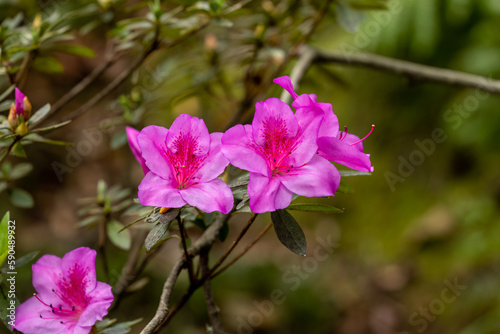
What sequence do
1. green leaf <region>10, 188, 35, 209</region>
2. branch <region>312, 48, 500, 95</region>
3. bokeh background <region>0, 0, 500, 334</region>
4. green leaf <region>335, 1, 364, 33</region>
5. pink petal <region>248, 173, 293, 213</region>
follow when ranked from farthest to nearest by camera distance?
bokeh background <region>0, 0, 500, 334</region>
branch <region>312, 48, 500, 95</region>
green leaf <region>335, 1, 364, 33</region>
green leaf <region>10, 188, 35, 209</region>
pink petal <region>248, 173, 293, 213</region>

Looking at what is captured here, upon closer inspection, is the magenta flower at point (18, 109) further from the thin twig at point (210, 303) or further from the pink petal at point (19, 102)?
the thin twig at point (210, 303)

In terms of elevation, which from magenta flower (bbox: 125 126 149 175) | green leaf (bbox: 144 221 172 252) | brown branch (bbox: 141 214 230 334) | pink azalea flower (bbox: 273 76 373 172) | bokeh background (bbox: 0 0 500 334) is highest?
pink azalea flower (bbox: 273 76 373 172)

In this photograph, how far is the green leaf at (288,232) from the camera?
0.64 meters

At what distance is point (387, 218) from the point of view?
2756 mm

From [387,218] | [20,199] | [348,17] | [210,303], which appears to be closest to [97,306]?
[210,303]

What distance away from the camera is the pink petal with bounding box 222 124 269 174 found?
60 centimetres

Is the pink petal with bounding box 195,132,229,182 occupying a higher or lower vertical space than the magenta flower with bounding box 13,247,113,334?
higher

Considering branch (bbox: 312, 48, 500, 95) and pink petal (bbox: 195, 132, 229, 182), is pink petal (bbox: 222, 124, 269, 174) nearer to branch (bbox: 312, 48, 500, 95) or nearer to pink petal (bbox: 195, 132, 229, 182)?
pink petal (bbox: 195, 132, 229, 182)

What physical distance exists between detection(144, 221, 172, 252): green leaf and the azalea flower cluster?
51mm

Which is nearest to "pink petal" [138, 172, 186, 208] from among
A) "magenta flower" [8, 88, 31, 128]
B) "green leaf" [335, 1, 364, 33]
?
"magenta flower" [8, 88, 31, 128]

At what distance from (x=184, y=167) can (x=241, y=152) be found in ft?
0.31

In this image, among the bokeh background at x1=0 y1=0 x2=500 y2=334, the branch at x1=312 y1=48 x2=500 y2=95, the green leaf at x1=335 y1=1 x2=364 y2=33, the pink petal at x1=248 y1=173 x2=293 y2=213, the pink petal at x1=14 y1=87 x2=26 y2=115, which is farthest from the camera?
the bokeh background at x1=0 y1=0 x2=500 y2=334

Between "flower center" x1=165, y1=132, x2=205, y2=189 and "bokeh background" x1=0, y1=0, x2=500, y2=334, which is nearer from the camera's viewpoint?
"flower center" x1=165, y1=132, x2=205, y2=189

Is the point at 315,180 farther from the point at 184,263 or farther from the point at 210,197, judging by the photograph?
the point at 184,263
